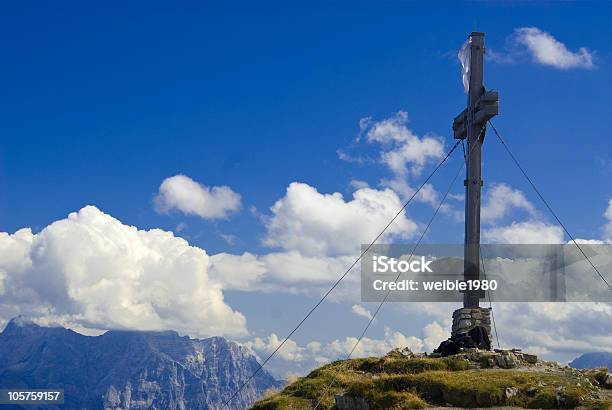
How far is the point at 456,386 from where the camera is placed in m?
24.2

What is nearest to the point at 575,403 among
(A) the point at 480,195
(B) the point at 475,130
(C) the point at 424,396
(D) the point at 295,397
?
(C) the point at 424,396

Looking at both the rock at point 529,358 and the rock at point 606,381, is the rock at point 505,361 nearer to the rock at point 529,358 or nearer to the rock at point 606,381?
the rock at point 529,358

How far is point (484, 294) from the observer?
35188mm

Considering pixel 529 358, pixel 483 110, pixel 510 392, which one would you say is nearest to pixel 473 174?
pixel 483 110

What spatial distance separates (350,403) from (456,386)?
3.99 metres

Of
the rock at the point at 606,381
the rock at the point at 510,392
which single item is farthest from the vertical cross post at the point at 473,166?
the rock at the point at 510,392

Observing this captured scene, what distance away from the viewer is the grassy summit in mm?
23297

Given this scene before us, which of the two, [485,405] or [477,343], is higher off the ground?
[477,343]

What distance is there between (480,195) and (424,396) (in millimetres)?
14062

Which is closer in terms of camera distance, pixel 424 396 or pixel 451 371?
pixel 424 396

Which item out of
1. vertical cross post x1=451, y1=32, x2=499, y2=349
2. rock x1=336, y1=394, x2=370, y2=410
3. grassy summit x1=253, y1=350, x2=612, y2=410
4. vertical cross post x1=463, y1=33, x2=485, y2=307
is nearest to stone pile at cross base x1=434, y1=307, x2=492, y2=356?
vertical cross post x1=451, y1=32, x2=499, y2=349

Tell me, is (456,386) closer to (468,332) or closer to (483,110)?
(468,332)

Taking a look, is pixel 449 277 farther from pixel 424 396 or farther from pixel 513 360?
pixel 424 396

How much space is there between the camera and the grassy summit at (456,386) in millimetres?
23297
